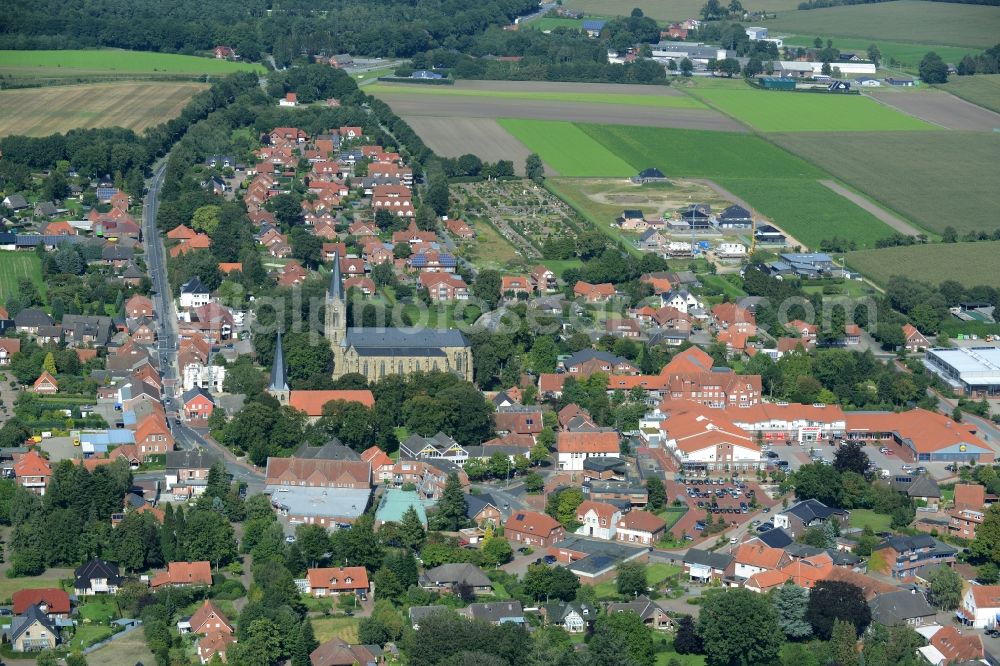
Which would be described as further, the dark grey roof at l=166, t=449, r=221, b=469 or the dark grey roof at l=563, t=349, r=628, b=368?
the dark grey roof at l=563, t=349, r=628, b=368

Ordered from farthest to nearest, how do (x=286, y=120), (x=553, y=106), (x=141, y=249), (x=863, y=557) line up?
(x=553, y=106)
(x=286, y=120)
(x=141, y=249)
(x=863, y=557)

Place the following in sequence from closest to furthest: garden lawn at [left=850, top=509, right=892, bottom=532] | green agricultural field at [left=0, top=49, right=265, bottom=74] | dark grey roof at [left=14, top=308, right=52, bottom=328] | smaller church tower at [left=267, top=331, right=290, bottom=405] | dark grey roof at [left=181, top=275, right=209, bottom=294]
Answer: garden lawn at [left=850, top=509, right=892, bottom=532]
smaller church tower at [left=267, top=331, right=290, bottom=405]
dark grey roof at [left=14, top=308, right=52, bottom=328]
dark grey roof at [left=181, top=275, right=209, bottom=294]
green agricultural field at [left=0, top=49, right=265, bottom=74]

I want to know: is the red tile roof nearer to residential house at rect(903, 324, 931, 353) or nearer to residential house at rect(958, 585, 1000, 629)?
residential house at rect(958, 585, 1000, 629)

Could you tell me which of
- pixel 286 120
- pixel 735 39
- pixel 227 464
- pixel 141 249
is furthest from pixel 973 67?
pixel 227 464

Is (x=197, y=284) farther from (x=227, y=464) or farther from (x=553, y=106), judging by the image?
(x=553, y=106)

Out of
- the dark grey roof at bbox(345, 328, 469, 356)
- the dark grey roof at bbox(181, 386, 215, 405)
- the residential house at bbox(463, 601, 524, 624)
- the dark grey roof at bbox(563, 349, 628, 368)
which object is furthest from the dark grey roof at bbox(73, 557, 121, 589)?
the dark grey roof at bbox(563, 349, 628, 368)

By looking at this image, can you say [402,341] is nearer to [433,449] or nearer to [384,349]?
[384,349]

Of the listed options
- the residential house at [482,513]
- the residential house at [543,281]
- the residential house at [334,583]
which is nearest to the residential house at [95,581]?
the residential house at [334,583]
